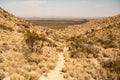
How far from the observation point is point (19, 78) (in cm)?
1362

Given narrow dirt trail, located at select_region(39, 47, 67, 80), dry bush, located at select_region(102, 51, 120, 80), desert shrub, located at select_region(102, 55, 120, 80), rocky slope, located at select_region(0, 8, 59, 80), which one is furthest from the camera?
desert shrub, located at select_region(102, 55, 120, 80)

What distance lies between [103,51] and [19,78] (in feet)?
32.1

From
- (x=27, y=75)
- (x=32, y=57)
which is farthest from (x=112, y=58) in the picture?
(x=27, y=75)

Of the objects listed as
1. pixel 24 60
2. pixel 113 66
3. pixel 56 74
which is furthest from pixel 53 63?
pixel 113 66

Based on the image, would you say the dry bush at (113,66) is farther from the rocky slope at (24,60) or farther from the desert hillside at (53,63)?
the rocky slope at (24,60)

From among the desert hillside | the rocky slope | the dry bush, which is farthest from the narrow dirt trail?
the dry bush

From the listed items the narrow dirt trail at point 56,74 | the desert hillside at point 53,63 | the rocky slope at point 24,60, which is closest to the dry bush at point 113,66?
the desert hillside at point 53,63

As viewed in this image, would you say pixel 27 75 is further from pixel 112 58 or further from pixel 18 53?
pixel 112 58

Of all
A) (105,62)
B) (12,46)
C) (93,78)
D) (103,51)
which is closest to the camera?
(93,78)

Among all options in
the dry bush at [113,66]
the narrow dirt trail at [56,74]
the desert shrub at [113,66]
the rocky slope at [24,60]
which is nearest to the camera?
the rocky slope at [24,60]

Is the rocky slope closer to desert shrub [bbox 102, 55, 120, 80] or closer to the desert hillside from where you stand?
the desert hillside

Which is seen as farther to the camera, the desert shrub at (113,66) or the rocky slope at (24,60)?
the desert shrub at (113,66)

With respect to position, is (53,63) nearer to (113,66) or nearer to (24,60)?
(24,60)

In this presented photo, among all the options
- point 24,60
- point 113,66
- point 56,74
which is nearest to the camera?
point 56,74
